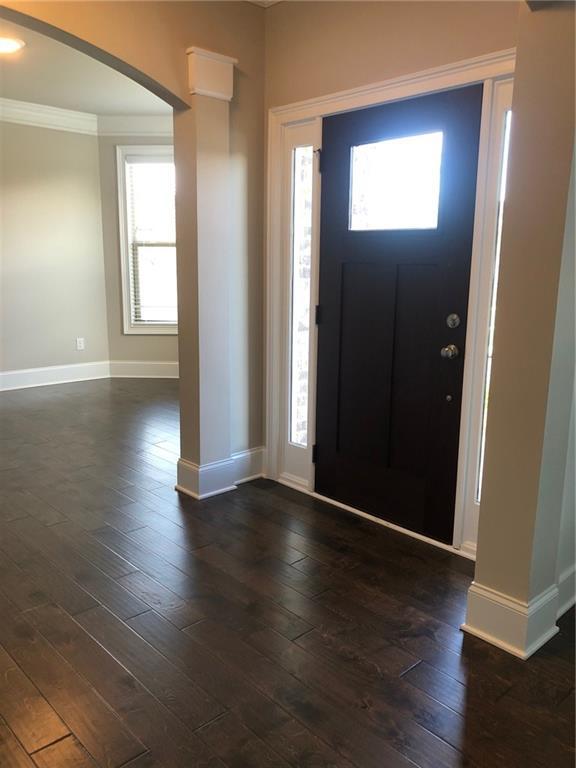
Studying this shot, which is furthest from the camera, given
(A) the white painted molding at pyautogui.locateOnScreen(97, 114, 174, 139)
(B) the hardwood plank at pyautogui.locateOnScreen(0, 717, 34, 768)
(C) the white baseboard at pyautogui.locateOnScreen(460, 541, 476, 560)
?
(A) the white painted molding at pyautogui.locateOnScreen(97, 114, 174, 139)

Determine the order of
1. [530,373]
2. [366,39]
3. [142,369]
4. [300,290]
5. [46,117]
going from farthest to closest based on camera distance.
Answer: [142,369] < [46,117] < [300,290] < [366,39] < [530,373]

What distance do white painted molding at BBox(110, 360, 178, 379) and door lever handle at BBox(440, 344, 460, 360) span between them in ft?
14.9

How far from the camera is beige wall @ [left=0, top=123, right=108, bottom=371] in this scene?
6.02 meters

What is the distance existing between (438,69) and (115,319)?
4945 millimetres

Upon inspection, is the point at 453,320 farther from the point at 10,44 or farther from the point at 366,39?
the point at 10,44

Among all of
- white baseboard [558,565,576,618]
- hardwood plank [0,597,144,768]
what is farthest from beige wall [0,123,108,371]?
white baseboard [558,565,576,618]

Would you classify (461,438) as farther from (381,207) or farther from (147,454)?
(147,454)

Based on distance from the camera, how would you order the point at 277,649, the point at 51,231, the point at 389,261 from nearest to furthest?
the point at 277,649 → the point at 389,261 → the point at 51,231

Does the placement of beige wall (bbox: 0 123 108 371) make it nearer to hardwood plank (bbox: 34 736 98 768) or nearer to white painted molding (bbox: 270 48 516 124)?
white painted molding (bbox: 270 48 516 124)

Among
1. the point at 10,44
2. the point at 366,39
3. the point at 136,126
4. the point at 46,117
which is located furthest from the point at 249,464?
the point at 46,117

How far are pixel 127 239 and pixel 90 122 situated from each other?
1.23m

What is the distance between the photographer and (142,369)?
6.96 meters

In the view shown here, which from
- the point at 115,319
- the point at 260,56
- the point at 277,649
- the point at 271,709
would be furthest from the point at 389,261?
the point at 115,319

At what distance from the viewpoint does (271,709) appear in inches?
74.9
